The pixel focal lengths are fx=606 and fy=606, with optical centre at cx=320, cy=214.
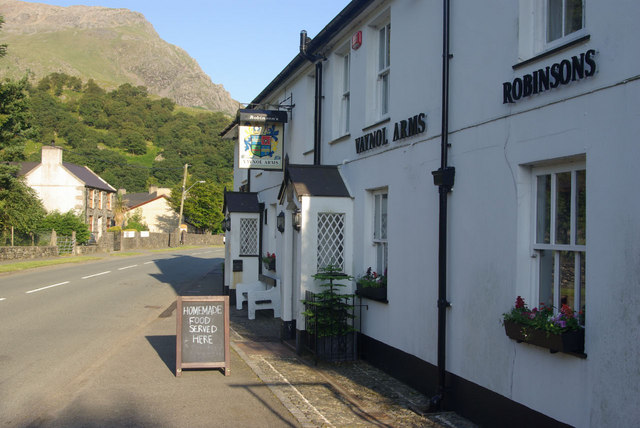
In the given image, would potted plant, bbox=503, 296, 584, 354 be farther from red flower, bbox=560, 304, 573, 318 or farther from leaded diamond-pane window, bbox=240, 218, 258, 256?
leaded diamond-pane window, bbox=240, 218, 258, 256

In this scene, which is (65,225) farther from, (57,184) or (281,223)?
(281,223)

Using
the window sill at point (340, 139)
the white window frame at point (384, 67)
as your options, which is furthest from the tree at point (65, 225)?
the white window frame at point (384, 67)

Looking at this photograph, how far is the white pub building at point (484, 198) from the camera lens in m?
4.73

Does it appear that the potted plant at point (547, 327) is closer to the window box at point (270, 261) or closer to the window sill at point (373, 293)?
the window sill at point (373, 293)

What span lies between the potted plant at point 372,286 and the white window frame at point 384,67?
252 cm

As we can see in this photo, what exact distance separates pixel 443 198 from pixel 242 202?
443 inches

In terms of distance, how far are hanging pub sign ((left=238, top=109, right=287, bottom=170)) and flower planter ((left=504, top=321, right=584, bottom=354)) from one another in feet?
31.6

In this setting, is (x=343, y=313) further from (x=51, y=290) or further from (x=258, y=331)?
(x=51, y=290)

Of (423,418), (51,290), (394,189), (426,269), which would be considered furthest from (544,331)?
(51,290)

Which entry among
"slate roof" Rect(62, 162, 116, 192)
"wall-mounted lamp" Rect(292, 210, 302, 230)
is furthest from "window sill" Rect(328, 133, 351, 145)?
"slate roof" Rect(62, 162, 116, 192)

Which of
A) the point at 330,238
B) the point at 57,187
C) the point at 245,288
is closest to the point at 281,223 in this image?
the point at 330,238

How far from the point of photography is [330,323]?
939cm

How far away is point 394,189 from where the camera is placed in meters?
8.73

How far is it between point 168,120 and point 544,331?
461ft
